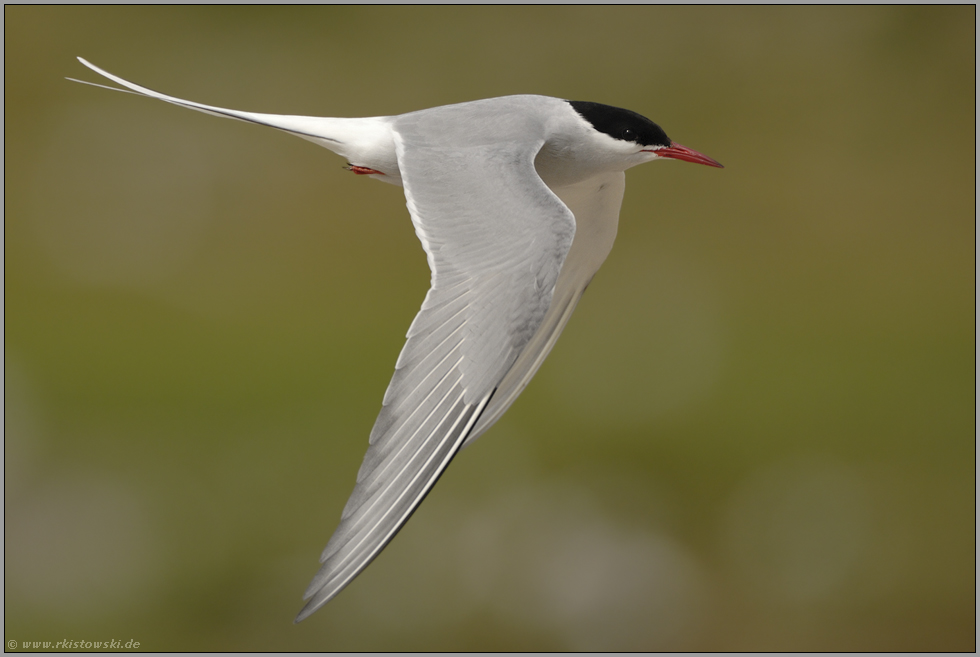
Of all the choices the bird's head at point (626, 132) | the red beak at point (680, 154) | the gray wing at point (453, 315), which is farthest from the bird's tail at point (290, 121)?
the red beak at point (680, 154)

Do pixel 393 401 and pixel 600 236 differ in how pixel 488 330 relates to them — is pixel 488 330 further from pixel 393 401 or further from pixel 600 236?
pixel 600 236

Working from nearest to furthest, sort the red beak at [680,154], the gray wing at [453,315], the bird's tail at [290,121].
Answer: the gray wing at [453,315]
the bird's tail at [290,121]
the red beak at [680,154]

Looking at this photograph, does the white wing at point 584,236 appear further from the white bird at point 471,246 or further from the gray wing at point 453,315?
the gray wing at point 453,315

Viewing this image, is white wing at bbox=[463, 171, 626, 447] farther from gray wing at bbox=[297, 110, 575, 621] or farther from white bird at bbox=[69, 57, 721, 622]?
gray wing at bbox=[297, 110, 575, 621]

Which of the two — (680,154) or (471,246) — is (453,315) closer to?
(471,246)

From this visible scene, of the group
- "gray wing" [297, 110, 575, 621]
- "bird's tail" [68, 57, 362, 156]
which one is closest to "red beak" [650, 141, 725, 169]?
"gray wing" [297, 110, 575, 621]

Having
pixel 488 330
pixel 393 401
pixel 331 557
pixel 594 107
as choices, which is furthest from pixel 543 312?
pixel 594 107

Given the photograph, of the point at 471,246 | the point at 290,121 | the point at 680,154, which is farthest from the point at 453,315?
A: the point at 680,154
